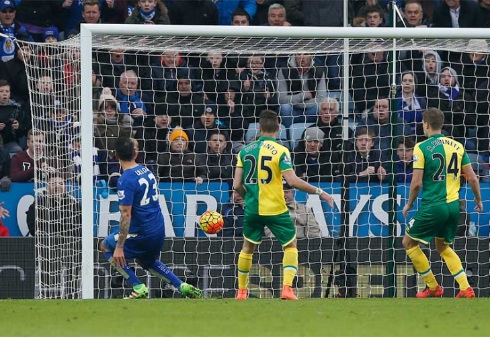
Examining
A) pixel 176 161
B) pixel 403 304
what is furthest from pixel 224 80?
pixel 403 304

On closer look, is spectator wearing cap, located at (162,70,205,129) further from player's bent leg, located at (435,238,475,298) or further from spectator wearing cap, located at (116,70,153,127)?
player's bent leg, located at (435,238,475,298)

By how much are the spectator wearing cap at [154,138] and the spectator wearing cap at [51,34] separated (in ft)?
7.27

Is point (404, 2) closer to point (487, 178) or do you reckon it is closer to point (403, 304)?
point (487, 178)

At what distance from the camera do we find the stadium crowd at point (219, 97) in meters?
15.2

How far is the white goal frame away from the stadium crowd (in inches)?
29.9

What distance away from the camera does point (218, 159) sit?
1569cm

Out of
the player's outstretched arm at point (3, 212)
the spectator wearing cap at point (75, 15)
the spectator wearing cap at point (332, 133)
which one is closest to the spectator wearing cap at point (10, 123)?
the player's outstretched arm at point (3, 212)

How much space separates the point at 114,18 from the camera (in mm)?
18031

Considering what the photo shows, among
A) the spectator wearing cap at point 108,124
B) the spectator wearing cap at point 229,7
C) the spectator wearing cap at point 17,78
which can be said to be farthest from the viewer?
the spectator wearing cap at point 229,7

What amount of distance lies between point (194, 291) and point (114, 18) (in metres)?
6.43

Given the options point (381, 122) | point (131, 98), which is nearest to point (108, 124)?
point (131, 98)

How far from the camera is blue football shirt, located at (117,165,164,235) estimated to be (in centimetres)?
1249

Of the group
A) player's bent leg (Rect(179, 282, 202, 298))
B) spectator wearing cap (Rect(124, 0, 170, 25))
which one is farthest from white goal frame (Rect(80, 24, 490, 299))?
spectator wearing cap (Rect(124, 0, 170, 25))

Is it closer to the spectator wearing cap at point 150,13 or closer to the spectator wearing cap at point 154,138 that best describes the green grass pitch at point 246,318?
the spectator wearing cap at point 154,138
